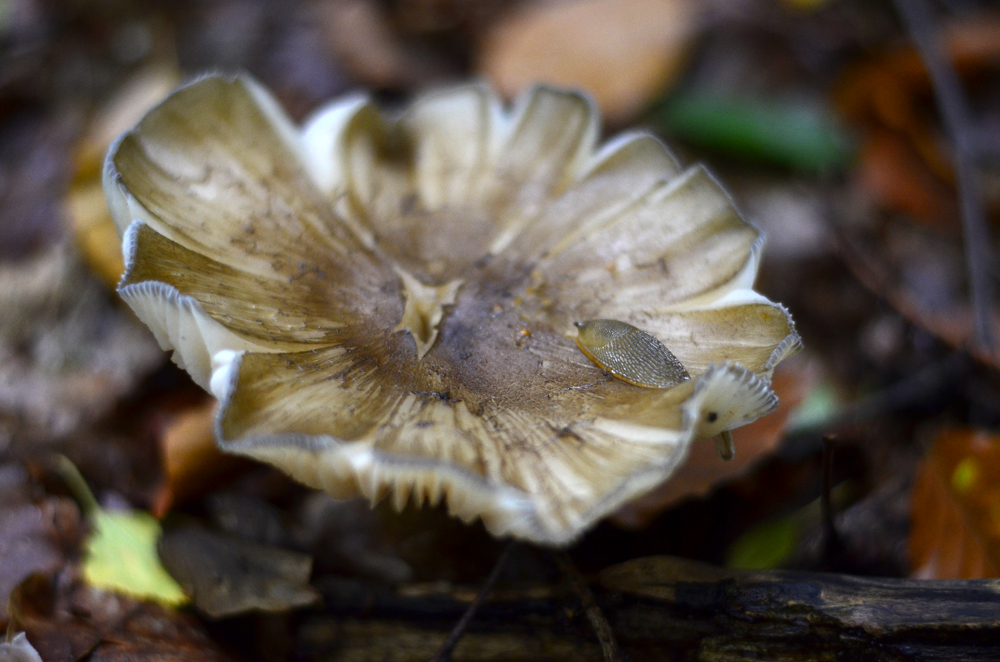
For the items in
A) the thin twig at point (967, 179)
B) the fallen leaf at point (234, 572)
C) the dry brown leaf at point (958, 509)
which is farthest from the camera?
the thin twig at point (967, 179)

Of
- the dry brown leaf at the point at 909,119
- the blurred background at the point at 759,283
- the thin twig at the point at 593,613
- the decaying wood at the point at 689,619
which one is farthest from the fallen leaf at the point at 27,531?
the dry brown leaf at the point at 909,119

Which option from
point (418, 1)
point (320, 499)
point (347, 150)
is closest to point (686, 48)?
point (418, 1)

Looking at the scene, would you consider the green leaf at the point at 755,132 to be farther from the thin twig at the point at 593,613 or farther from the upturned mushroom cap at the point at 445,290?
the thin twig at the point at 593,613

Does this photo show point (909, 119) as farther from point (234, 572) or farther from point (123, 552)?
point (123, 552)

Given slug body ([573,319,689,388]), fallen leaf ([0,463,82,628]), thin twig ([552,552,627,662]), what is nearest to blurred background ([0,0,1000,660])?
fallen leaf ([0,463,82,628])

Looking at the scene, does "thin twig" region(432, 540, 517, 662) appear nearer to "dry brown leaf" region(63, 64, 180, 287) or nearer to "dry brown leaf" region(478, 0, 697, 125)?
"dry brown leaf" region(63, 64, 180, 287)

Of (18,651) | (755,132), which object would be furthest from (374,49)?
(18,651)
